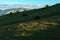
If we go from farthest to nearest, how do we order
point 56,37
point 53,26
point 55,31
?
point 53,26
point 55,31
point 56,37

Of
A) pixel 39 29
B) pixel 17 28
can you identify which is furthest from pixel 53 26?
pixel 17 28

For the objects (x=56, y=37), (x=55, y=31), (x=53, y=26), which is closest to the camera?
(x=56, y=37)

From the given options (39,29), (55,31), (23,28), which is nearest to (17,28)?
(23,28)

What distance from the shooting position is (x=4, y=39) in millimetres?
20016

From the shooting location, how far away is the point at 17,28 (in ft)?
78.8

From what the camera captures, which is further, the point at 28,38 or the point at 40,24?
the point at 40,24

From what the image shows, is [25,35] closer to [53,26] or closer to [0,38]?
[0,38]

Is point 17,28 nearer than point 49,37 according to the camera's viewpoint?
No

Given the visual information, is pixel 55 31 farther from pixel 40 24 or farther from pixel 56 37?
pixel 40 24

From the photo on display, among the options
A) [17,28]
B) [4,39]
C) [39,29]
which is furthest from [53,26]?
[4,39]

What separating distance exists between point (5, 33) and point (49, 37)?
4.19 meters

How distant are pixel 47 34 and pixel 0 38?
139 inches

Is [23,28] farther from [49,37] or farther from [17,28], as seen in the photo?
[49,37]

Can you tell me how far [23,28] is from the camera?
23469mm
